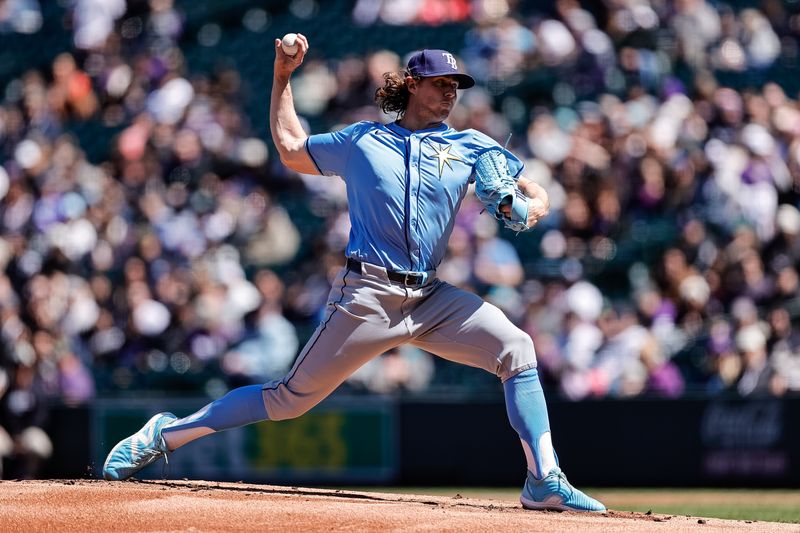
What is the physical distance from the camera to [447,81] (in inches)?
223

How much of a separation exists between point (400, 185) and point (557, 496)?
1430 mm

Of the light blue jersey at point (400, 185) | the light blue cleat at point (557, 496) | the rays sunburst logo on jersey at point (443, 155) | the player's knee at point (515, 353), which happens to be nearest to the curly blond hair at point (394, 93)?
the light blue jersey at point (400, 185)

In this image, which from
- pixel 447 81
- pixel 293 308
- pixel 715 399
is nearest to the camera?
pixel 447 81

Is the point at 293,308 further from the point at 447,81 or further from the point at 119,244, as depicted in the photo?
the point at 447,81

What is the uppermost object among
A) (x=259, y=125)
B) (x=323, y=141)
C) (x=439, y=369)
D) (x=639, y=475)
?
(x=259, y=125)

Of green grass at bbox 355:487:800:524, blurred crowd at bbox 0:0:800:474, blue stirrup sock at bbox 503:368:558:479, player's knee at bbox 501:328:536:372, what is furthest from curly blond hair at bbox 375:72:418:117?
blurred crowd at bbox 0:0:800:474

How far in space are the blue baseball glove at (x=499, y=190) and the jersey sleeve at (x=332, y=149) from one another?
55 cm

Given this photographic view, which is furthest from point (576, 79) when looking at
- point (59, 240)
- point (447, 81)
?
point (447, 81)

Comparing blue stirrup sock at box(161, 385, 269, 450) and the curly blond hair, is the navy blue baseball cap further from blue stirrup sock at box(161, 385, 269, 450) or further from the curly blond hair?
blue stirrup sock at box(161, 385, 269, 450)

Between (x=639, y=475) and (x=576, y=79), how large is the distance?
3.95 m

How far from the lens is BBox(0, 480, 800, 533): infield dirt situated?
5109 millimetres

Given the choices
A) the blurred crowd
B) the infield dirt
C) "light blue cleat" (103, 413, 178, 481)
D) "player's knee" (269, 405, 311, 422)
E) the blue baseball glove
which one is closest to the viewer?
the infield dirt

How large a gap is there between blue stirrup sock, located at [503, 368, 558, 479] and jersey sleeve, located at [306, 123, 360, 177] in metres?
1.16

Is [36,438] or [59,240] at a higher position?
[59,240]
